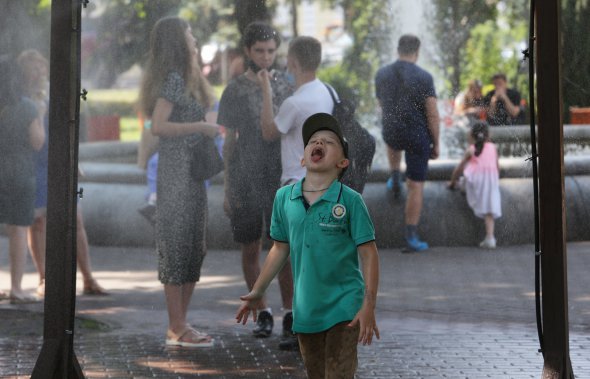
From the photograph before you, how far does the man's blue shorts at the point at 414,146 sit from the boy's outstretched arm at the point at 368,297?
338 cm

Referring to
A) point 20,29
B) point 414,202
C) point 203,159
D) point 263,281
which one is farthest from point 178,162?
point 20,29

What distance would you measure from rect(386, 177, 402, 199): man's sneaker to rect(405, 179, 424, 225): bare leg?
88 mm

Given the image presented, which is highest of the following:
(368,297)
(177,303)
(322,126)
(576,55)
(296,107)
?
(576,55)

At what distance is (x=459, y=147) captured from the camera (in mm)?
13789

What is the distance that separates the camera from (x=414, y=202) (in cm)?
982

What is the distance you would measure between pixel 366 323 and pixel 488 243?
17.0 feet

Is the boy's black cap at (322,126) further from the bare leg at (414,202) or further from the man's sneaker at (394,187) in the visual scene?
the man's sneaker at (394,187)

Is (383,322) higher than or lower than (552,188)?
lower

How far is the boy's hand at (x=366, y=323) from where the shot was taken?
15.1 feet

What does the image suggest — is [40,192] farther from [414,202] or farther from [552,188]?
[552,188]

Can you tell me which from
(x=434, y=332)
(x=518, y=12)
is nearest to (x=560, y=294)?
(x=434, y=332)

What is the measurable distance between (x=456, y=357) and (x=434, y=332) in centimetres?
85

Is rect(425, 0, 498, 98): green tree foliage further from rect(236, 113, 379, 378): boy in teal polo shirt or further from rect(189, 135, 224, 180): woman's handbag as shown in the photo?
rect(236, 113, 379, 378): boy in teal polo shirt

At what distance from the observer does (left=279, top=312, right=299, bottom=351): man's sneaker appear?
7273 mm
